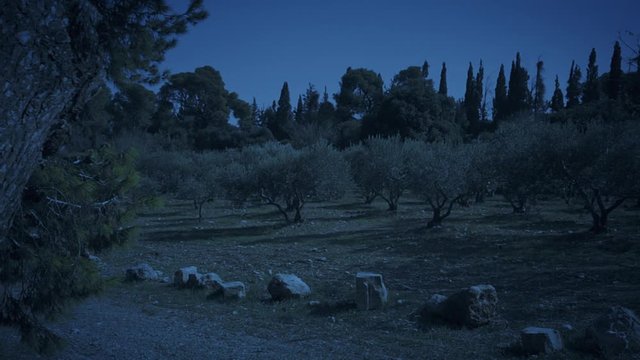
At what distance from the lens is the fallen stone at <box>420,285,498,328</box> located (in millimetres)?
8117

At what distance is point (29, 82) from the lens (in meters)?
2.38

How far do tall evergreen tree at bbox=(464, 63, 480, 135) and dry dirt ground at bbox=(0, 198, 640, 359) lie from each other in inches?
1443

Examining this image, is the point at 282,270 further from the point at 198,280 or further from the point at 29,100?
the point at 29,100

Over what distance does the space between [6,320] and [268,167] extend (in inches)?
790

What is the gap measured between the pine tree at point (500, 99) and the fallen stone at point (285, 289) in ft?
172

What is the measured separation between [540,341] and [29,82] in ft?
23.2

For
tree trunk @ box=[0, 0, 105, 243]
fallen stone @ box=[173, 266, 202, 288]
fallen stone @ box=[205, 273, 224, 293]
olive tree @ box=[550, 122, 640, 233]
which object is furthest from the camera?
olive tree @ box=[550, 122, 640, 233]

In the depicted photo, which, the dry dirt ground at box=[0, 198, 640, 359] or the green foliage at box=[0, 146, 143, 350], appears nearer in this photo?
the green foliage at box=[0, 146, 143, 350]

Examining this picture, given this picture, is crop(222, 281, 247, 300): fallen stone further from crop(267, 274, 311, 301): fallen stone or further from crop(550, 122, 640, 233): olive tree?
crop(550, 122, 640, 233): olive tree

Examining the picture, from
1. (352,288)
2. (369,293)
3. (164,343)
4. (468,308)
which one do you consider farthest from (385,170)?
(164,343)

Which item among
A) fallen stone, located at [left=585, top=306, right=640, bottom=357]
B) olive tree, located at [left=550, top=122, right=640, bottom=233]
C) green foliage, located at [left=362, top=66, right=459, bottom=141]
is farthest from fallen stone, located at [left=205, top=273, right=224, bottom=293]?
green foliage, located at [left=362, top=66, right=459, bottom=141]

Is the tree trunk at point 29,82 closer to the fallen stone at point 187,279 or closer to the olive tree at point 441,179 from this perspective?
the fallen stone at point 187,279

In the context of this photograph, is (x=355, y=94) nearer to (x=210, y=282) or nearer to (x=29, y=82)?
(x=210, y=282)

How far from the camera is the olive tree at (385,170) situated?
1105 inches
